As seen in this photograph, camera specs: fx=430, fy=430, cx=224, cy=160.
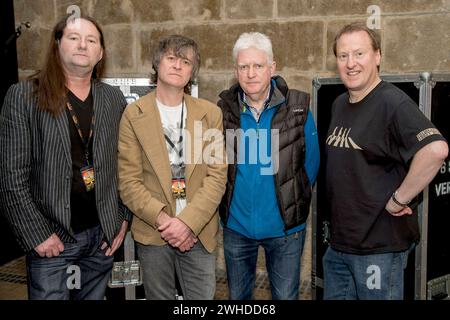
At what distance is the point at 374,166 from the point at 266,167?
57 cm

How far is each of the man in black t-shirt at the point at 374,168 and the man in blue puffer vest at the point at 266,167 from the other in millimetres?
226

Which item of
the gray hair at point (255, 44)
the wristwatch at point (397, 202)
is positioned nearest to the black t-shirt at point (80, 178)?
the gray hair at point (255, 44)

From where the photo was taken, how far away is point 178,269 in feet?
7.71

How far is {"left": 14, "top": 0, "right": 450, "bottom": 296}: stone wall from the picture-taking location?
10.7 feet

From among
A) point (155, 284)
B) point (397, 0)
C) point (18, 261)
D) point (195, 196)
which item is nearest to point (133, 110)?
point (195, 196)

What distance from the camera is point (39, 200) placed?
2.07m

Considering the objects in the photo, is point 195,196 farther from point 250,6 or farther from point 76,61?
point 250,6

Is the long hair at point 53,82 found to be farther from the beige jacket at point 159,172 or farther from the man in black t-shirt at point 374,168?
the man in black t-shirt at point 374,168

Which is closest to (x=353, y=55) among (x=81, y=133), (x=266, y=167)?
(x=266, y=167)

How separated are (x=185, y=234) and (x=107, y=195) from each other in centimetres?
44

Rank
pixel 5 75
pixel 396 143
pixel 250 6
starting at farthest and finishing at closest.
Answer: pixel 5 75
pixel 250 6
pixel 396 143

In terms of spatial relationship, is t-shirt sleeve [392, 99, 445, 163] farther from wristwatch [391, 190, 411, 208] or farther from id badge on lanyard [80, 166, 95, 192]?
id badge on lanyard [80, 166, 95, 192]

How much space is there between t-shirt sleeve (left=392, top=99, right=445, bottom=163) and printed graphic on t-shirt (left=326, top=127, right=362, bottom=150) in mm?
202

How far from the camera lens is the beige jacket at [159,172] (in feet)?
7.23
